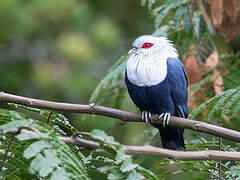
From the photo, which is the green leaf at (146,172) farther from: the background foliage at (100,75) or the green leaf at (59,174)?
the green leaf at (59,174)

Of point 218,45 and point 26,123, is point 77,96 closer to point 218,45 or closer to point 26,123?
point 218,45

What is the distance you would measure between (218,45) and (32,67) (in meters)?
4.49

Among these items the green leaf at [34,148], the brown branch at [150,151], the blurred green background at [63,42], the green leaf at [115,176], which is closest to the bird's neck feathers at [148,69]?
the brown branch at [150,151]

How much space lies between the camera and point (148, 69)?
4.16m

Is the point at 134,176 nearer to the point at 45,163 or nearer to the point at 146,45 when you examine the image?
the point at 45,163

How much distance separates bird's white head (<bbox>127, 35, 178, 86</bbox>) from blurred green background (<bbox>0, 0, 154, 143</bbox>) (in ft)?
12.8

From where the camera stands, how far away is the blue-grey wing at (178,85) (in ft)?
13.8

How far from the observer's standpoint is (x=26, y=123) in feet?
8.00

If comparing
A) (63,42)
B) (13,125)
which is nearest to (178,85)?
(13,125)

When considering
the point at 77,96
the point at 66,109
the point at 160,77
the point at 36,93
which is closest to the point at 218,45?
the point at 160,77

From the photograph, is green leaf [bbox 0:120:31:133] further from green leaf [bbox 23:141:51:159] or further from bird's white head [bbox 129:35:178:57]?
bird's white head [bbox 129:35:178:57]

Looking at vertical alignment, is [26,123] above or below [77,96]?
above

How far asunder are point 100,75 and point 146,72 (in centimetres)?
525

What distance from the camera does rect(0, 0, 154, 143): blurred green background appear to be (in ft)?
28.3
